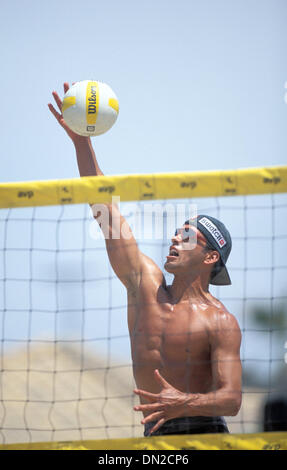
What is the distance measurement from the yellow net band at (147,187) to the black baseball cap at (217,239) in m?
0.72

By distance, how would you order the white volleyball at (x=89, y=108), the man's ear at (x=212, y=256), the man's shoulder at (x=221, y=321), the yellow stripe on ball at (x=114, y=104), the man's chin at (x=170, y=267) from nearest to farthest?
the man's shoulder at (x=221, y=321), the man's chin at (x=170, y=267), the man's ear at (x=212, y=256), the white volleyball at (x=89, y=108), the yellow stripe on ball at (x=114, y=104)

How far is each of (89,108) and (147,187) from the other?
1.17 metres

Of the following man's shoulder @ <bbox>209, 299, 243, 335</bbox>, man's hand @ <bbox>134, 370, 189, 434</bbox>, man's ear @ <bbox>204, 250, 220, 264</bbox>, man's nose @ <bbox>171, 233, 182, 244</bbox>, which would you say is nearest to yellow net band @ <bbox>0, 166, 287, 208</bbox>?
man's nose @ <bbox>171, 233, 182, 244</bbox>

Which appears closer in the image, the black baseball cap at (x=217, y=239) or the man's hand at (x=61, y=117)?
the black baseball cap at (x=217, y=239)

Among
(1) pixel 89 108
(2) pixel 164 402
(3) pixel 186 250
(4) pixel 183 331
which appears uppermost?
(1) pixel 89 108

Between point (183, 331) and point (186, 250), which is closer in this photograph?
point (183, 331)

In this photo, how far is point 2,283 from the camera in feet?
18.3

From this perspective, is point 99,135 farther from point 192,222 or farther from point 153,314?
point 153,314

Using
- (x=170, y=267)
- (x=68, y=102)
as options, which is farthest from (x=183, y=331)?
(x=68, y=102)

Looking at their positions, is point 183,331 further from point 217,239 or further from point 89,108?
point 89,108

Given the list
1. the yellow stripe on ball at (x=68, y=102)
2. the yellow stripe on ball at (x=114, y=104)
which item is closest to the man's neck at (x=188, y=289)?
the yellow stripe on ball at (x=114, y=104)

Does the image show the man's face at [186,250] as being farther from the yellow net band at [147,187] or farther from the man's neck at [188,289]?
the yellow net band at [147,187]

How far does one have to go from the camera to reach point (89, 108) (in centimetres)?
559

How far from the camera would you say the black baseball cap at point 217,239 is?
5391mm
